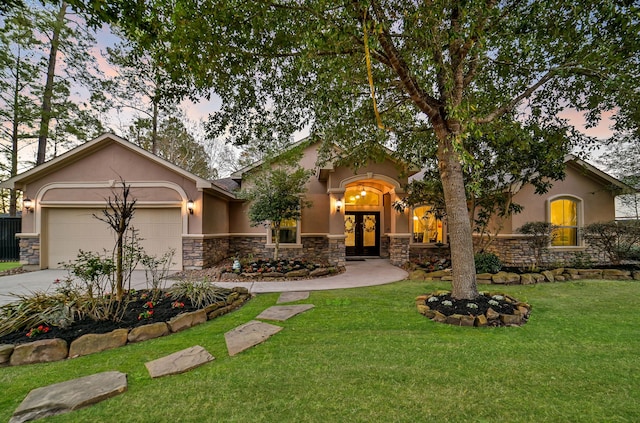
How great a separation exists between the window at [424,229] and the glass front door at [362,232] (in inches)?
61.2

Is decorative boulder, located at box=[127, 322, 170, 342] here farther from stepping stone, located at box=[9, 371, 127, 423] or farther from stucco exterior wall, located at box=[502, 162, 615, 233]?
stucco exterior wall, located at box=[502, 162, 615, 233]

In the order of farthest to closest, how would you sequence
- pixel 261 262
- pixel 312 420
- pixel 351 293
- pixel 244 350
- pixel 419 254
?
pixel 419 254 → pixel 261 262 → pixel 351 293 → pixel 244 350 → pixel 312 420

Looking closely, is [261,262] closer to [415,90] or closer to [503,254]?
[415,90]

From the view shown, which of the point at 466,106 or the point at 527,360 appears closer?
the point at 527,360

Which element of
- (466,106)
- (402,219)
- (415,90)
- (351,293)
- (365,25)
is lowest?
(351,293)

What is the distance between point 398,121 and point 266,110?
337 centimetres

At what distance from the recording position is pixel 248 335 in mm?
3480

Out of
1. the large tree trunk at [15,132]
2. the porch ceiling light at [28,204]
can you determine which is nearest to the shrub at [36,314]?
the porch ceiling light at [28,204]

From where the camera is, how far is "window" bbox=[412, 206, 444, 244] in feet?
35.2

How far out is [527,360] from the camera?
2.82 metres

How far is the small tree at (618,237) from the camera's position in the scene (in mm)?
7453

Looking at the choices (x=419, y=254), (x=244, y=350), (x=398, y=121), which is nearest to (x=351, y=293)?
(x=244, y=350)

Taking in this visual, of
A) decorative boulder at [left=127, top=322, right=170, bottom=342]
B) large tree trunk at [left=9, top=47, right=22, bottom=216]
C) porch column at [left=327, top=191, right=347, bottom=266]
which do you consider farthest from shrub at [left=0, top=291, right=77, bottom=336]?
large tree trunk at [left=9, top=47, right=22, bottom=216]

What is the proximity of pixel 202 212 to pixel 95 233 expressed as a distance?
3.60 m
